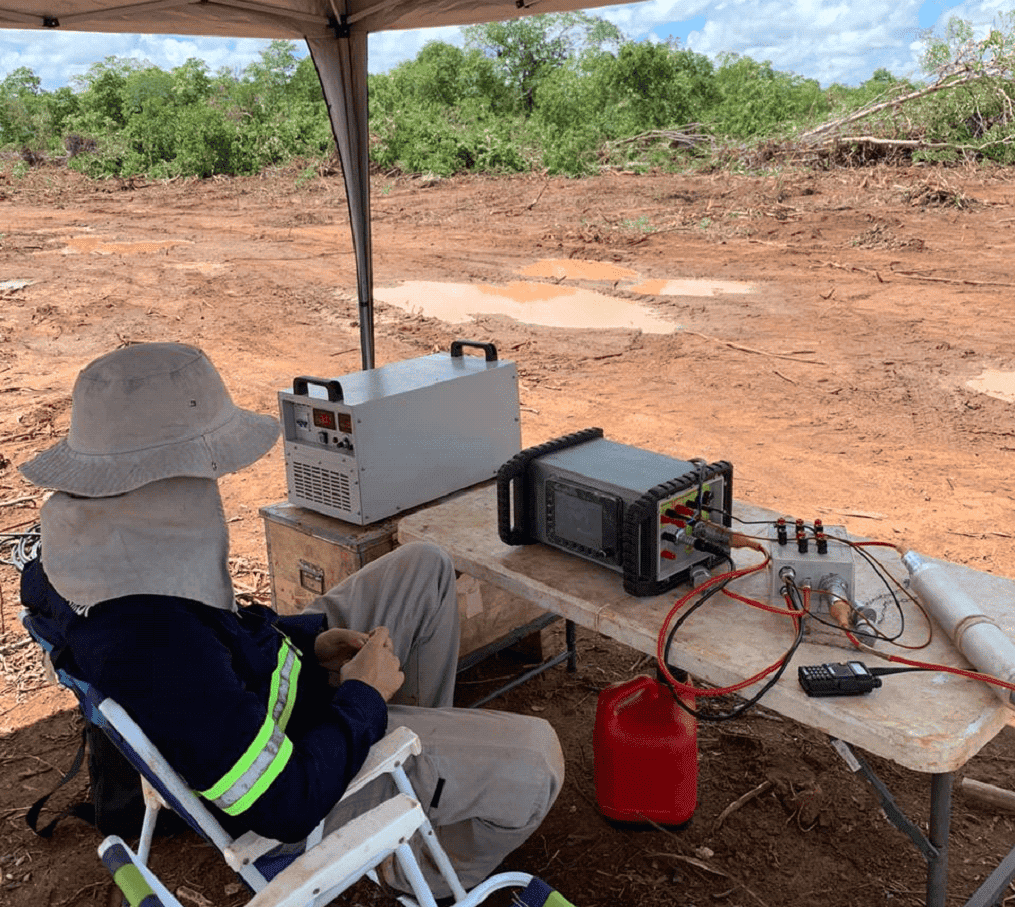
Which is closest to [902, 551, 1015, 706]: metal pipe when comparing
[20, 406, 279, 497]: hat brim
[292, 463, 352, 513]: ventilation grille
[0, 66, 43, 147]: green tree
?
[20, 406, 279, 497]: hat brim

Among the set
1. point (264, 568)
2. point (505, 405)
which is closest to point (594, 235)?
point (264, 568)

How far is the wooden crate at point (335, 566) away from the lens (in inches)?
125

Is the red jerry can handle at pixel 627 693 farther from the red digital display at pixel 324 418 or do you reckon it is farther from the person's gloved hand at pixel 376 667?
the red digital display at pixel 324 418

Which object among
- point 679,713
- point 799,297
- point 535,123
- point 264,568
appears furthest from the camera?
point 535,123

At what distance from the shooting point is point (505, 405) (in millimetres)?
3459

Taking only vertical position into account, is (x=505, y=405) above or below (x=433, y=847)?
above

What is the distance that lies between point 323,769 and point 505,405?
1.82 metres

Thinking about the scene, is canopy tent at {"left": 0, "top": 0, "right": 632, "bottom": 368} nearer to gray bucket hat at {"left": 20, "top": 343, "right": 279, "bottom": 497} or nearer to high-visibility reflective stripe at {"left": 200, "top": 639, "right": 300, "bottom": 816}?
gray bucket hat at {"left": 20, "top": 343, "right": 279, "bottom": 497}

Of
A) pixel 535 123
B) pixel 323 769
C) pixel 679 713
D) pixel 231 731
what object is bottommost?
pixel 679 713

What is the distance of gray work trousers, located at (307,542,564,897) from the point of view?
2197 mm

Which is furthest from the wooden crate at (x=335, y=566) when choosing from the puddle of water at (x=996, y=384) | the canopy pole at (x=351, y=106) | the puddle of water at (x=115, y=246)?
the puddle of water at (x=115, y=246)

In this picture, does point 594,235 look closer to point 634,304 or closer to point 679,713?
point 634,304

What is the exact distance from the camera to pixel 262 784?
1.78 m

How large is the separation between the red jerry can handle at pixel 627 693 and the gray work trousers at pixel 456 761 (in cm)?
40
